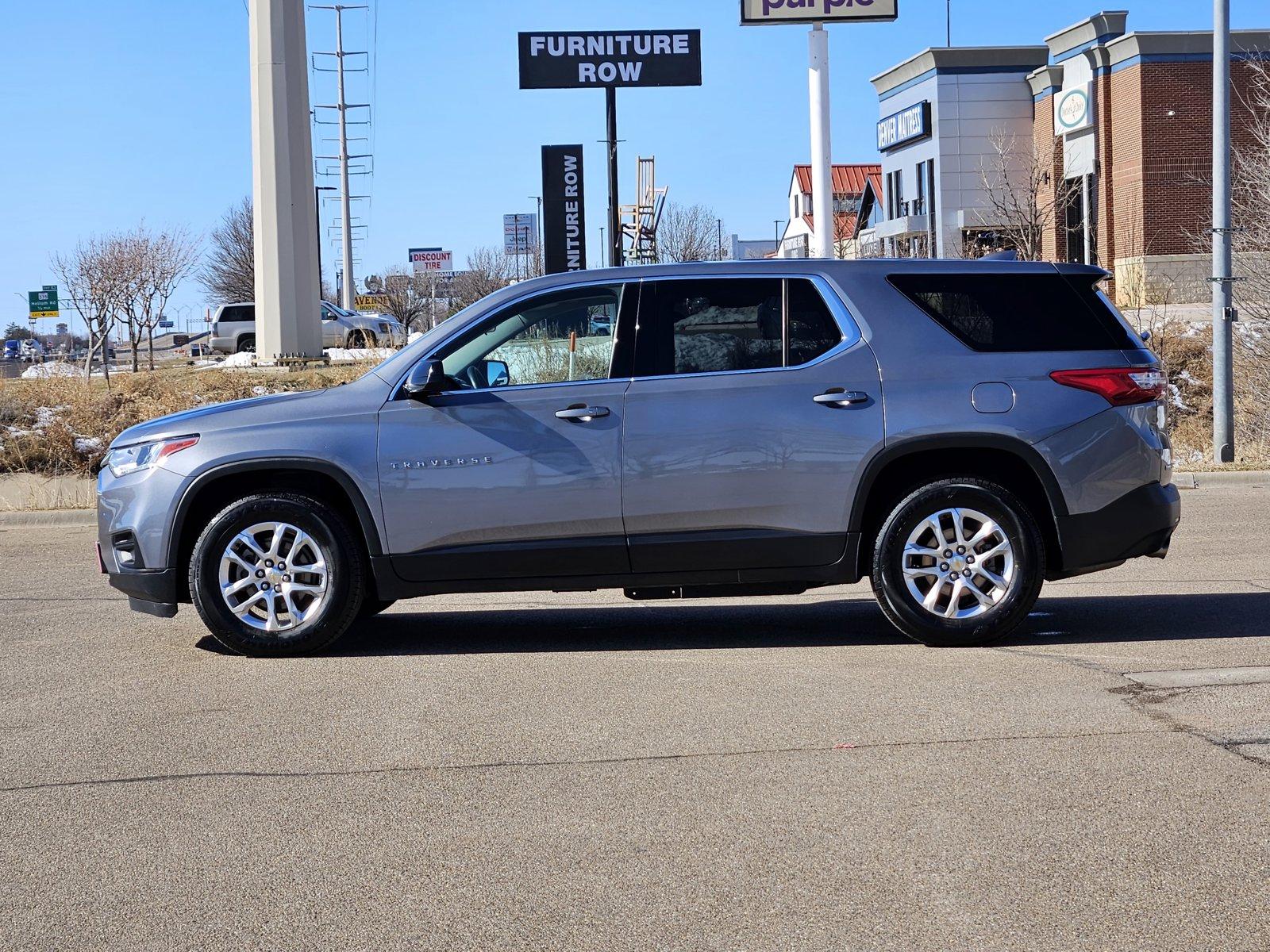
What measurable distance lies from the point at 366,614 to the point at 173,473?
1.76m

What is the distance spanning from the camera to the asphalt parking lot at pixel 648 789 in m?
3.94

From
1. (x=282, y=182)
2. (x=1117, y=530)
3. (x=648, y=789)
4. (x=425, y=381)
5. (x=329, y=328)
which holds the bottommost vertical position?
(x=648, y=789)

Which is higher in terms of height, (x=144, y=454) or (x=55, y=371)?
(x=55, y=371)

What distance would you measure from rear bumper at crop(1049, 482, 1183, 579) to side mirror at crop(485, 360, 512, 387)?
9.36 feet

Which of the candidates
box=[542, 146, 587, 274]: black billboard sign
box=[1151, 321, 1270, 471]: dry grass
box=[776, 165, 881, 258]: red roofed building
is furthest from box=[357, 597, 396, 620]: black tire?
box=[776, 165, 881, 258]: red roofed building

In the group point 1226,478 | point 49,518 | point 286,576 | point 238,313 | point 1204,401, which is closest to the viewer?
point 286,576

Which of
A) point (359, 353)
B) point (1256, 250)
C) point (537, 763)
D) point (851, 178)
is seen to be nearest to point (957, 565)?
point (537, 763)

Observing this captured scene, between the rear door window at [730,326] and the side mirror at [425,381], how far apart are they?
979 millimetres

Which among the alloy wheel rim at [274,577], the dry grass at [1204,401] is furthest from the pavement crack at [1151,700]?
the dry grass at [1204,401]

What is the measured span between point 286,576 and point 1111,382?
424 cm

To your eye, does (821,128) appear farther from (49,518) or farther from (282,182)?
(49,518)

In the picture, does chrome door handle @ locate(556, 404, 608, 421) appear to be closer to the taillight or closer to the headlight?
the headlight

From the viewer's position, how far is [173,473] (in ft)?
24.3

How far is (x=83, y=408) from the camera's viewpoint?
66.5ft
